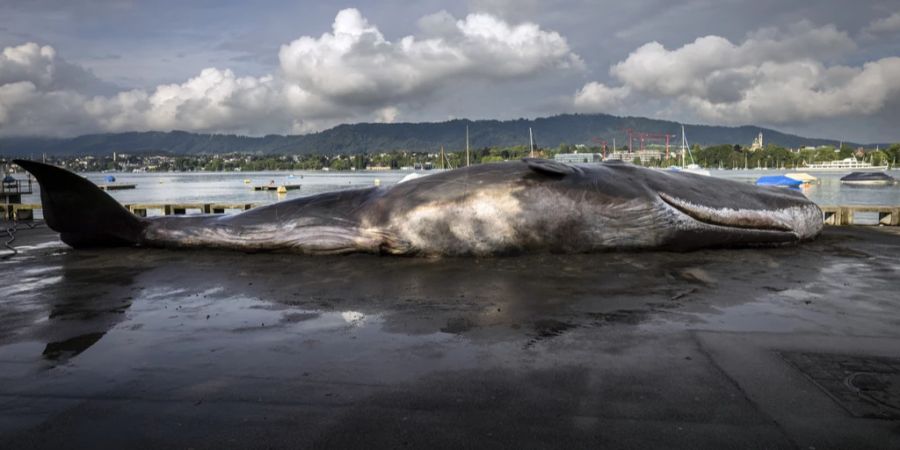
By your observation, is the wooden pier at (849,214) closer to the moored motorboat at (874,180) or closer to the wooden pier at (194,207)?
the wooden pier at (194,207)

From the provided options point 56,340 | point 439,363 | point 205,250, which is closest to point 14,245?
point 205,250

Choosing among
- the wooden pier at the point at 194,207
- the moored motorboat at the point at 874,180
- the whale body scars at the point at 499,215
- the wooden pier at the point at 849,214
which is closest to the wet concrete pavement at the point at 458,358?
the whale body scars at the point at 499,215

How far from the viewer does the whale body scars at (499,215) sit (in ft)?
30.9

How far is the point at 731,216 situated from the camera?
32.4ft

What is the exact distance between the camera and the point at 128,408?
3.55 meters

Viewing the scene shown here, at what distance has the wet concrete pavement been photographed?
10.5 ft

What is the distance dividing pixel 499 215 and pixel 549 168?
1.18m

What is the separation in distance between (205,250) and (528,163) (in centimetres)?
650

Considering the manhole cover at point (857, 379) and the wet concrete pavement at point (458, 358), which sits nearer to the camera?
the wet concrete pavement at point (458, 358)

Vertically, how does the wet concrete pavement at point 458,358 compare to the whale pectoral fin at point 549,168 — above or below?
below

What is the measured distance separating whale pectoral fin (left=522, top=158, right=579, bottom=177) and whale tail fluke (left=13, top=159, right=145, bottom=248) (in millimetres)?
7970

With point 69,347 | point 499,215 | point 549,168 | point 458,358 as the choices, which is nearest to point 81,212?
point 69,347

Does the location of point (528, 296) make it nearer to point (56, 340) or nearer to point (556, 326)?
point (556, 326)

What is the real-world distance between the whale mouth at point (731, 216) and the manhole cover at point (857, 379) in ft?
18.3
